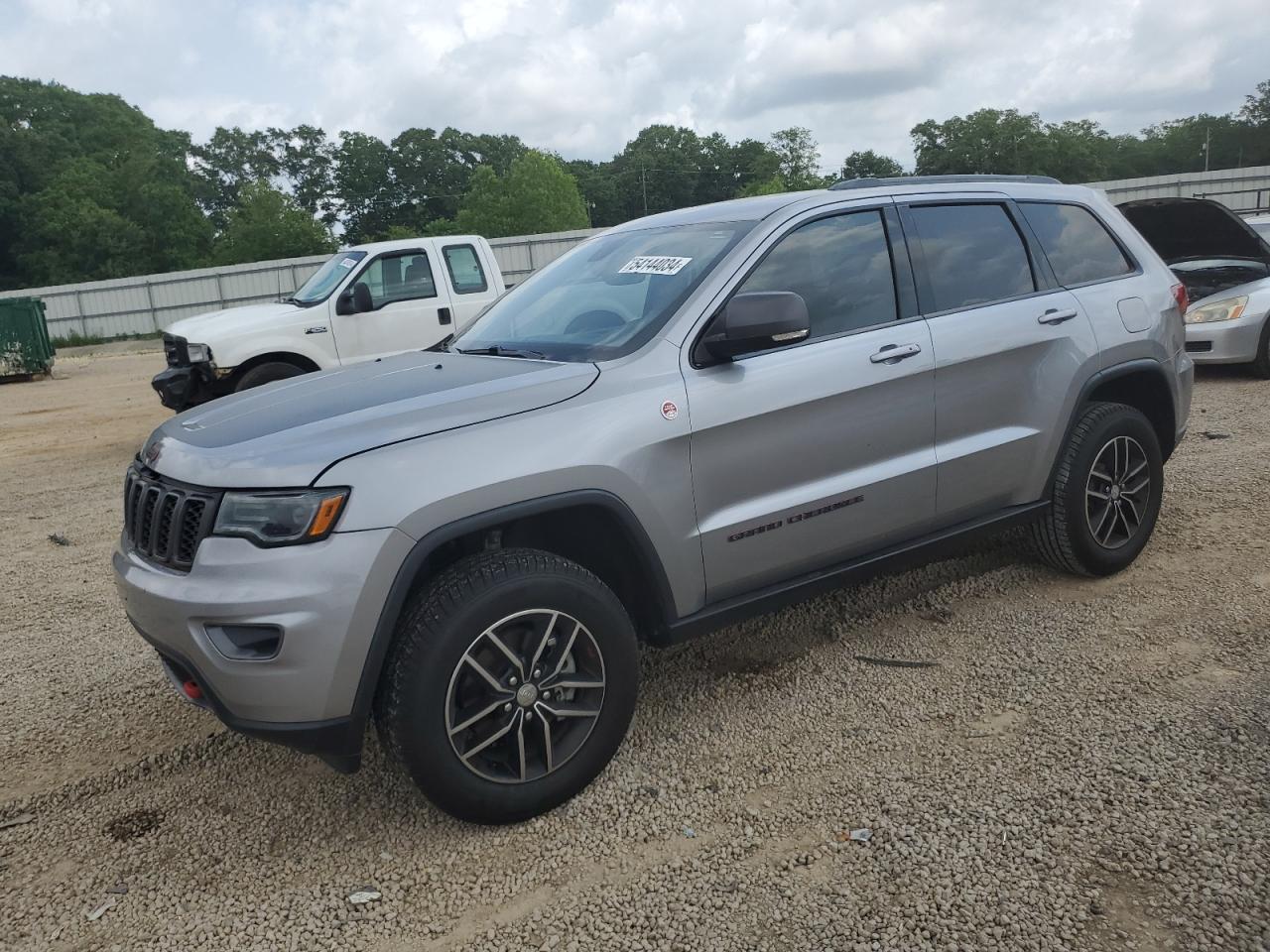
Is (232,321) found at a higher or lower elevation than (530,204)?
lower

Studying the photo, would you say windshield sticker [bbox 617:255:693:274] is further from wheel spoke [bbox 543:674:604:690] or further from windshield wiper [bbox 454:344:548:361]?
wheel spoke [bbox 543:674:604:690]

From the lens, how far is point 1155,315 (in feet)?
14.8

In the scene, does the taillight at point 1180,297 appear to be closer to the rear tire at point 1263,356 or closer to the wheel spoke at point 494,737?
the wheel spoke at point 494,737

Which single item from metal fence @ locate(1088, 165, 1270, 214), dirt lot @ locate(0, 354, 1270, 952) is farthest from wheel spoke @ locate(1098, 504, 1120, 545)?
metal fence @ locate(1088, 165, 1270, 214)

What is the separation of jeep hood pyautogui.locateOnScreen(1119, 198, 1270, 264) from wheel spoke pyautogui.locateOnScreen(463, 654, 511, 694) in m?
7.30

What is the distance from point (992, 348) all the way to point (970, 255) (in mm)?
429

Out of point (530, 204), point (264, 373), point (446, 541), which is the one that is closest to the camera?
point (446, 541)

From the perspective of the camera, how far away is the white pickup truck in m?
8.81

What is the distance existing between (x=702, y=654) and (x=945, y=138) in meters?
103

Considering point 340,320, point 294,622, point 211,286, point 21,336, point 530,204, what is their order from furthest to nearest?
point 530,204 < point 211,286 < point 21,336 < point 340,320 < point 294,622

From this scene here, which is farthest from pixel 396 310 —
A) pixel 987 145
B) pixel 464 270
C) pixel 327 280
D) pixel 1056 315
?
pixel 987 145

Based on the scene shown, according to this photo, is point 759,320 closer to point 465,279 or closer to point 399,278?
point 399,278

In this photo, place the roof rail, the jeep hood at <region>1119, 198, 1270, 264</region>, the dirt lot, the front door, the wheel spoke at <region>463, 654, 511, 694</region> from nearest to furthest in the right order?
1. the dirt lot
2. the wheel spoke at <region>463, 654, 511, 694</region>
3. the front door
4. the roof rail
5. the jeep hood at <region>1119, 198, 1270, 264</region>

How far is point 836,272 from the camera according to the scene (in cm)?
366
